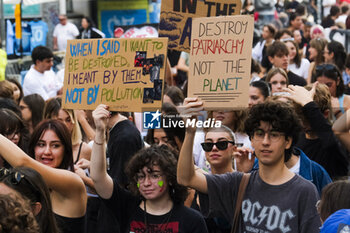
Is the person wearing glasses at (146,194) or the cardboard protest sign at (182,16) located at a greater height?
the cardboard protest sign at (182,16)

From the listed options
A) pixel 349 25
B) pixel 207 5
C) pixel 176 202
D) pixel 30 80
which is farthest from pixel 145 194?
pixel 349 25

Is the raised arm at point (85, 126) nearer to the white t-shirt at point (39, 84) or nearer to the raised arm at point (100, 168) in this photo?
the raised arm at point (100, 168)

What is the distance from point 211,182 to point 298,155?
0.93 metres

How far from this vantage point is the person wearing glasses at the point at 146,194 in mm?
4633

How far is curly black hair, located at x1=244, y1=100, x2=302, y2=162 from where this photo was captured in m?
4.37

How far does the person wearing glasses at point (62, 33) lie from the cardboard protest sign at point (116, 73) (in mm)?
12031

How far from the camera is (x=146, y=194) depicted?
4.71 meters

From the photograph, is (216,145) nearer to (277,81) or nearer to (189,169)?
(189,169)

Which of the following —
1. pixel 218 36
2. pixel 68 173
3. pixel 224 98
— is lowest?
→ pixel 68 173

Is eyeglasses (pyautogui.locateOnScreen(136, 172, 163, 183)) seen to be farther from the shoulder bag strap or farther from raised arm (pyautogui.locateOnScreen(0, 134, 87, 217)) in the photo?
the shoulder bag strap

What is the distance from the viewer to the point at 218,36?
4.82m

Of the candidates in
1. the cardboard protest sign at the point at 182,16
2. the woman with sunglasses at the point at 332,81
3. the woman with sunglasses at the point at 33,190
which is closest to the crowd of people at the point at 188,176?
the woman with sunglasses at the point at 33,190

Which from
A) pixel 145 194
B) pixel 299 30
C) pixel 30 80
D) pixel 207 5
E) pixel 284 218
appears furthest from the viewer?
pixel 299 30

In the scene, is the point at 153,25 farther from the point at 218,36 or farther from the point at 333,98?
the point at 218,36
